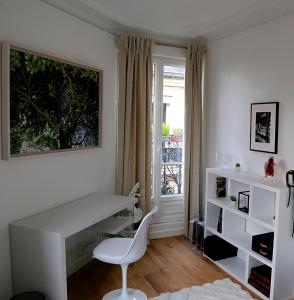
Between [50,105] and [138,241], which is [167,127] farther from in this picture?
[138,241]

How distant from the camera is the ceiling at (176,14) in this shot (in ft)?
8.14

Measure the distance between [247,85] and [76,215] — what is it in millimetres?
2125

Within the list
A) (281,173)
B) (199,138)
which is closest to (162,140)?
(199,138)

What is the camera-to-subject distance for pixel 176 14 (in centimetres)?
276

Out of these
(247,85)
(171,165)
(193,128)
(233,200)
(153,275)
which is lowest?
(153,275)

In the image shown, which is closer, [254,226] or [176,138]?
[254,226]

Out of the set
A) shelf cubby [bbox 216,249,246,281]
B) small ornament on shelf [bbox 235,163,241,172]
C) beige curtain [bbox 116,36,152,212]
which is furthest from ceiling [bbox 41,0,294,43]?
shelf cubby [bbox 216,249,246,281]

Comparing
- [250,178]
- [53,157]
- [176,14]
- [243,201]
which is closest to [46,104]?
[53,157]

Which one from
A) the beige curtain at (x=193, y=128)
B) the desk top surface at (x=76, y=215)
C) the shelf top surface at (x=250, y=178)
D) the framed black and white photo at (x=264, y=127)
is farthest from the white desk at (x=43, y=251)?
the framed black and white photo at (x=264, y=127)

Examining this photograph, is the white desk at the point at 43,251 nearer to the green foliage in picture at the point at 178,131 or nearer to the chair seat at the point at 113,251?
the chair seat at the point at 113,251

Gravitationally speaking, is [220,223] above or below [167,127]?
below

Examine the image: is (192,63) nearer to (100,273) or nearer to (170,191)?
(170,191)

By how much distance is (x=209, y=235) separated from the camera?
3.21 metres

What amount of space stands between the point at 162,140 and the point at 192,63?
1.00m
